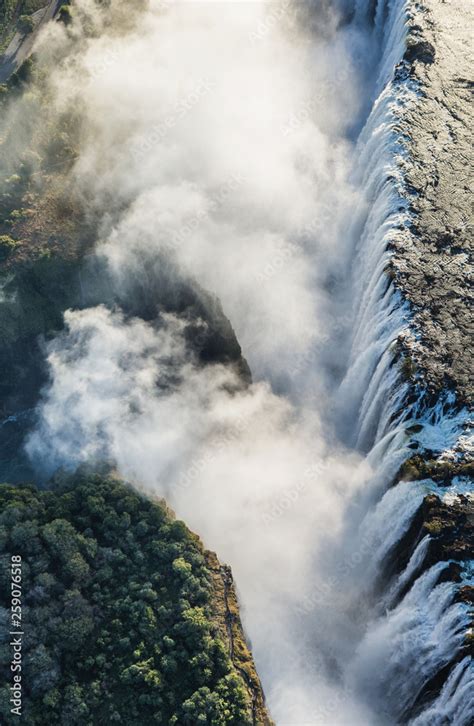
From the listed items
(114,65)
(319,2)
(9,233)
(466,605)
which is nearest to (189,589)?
(466,605)

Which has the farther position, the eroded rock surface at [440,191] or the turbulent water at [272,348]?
the eroded rock surface at [440,191]

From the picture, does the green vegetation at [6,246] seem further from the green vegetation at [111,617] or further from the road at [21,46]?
the green vegetation at [111,617]

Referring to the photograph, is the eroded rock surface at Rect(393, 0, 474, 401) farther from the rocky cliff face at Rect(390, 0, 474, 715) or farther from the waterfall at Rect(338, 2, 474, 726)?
the waterfall at Rect(338, 2, 474, 726)

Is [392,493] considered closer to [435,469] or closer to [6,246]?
[435,469]

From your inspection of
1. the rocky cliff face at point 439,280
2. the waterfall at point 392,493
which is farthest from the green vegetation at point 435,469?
the waterfall at point 392,493

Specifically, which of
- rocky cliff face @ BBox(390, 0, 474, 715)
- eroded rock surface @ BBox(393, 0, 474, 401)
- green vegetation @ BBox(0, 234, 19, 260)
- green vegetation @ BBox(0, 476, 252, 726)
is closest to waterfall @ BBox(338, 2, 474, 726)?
rocky cliff face @ BBox(390, 0, 474, 715)
